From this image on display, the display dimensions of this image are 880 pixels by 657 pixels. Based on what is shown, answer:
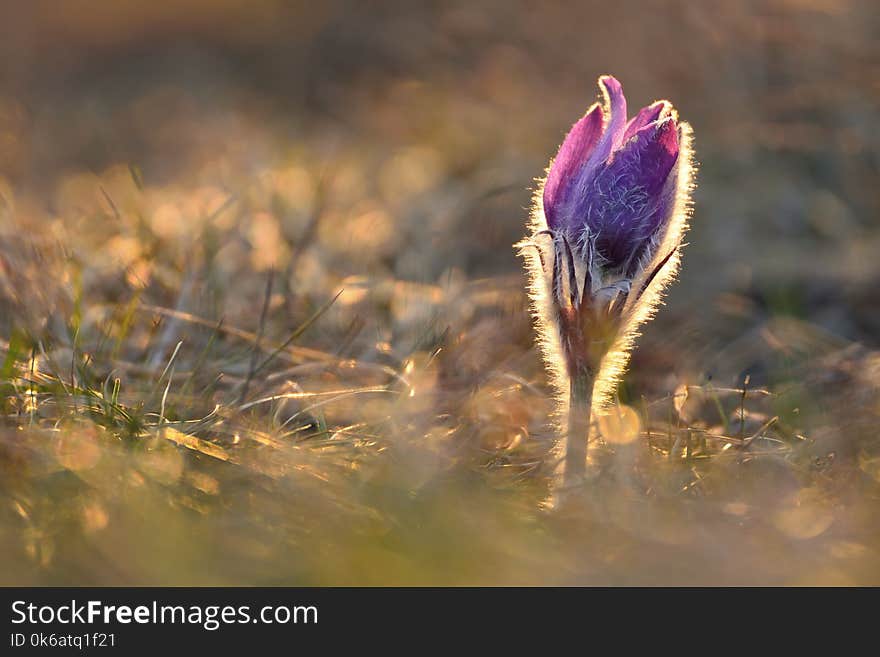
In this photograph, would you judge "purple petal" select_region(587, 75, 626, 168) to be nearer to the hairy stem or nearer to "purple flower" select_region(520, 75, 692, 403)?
"purple flower" select_region(520, 75, 692, 403)

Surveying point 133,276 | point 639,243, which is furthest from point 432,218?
point 639,243

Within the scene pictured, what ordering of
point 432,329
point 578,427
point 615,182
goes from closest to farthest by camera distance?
point 615,182, point 578,427, point 432,329

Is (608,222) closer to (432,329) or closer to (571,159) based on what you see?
(571,159)

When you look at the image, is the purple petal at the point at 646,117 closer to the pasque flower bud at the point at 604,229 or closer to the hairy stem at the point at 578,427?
the pasque flower bud at the point at 604,229

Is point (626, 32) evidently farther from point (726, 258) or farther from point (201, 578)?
point (201, 578)

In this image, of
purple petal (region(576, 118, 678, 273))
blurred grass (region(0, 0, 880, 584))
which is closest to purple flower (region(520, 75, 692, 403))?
purple petal (region(576, 118, 678, 273))

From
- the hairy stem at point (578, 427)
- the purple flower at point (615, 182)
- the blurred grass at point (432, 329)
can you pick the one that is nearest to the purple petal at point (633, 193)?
the purple flower at point (615, 182)

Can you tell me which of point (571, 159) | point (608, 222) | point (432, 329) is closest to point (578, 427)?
point (608, 222)
